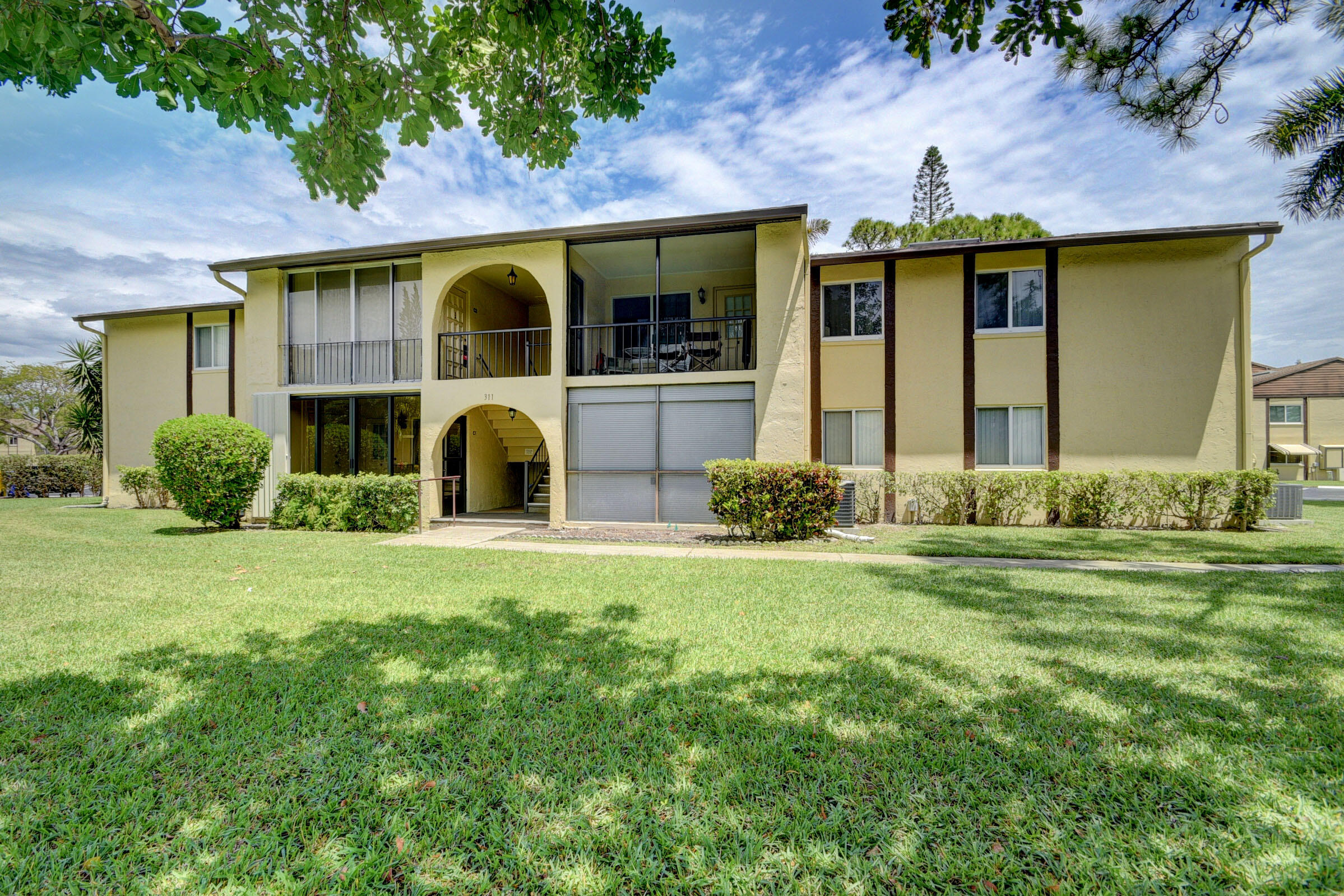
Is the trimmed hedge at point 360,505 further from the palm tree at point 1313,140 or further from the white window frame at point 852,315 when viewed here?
the palm tree at point 1313,140

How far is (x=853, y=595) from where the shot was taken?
18.9ft

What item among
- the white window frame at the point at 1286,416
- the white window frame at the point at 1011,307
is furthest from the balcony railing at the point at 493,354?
the white window frame at the point at 1286,416

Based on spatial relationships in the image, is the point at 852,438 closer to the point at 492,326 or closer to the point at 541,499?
the point at 541,499

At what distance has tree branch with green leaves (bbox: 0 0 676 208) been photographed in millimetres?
3385

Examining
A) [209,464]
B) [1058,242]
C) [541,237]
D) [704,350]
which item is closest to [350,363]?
[209,464]

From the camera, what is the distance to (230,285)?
42.5ft

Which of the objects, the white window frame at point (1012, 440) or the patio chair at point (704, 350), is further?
the patio chair at point (704, 350)

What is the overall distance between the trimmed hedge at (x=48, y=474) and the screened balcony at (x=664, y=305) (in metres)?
21.0

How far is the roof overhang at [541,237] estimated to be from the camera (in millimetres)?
10352

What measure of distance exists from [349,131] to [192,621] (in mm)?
4448

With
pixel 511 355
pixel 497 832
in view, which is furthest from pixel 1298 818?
pixel 511 355

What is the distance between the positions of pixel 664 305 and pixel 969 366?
771 cm

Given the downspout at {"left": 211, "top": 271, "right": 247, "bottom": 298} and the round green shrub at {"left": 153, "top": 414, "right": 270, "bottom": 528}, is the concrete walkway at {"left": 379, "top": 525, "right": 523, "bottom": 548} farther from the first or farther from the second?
the downspout at {"left": 211, "top": 271, "right": 247, "bottom": 298}

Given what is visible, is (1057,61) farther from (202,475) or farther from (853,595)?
(202,475)
